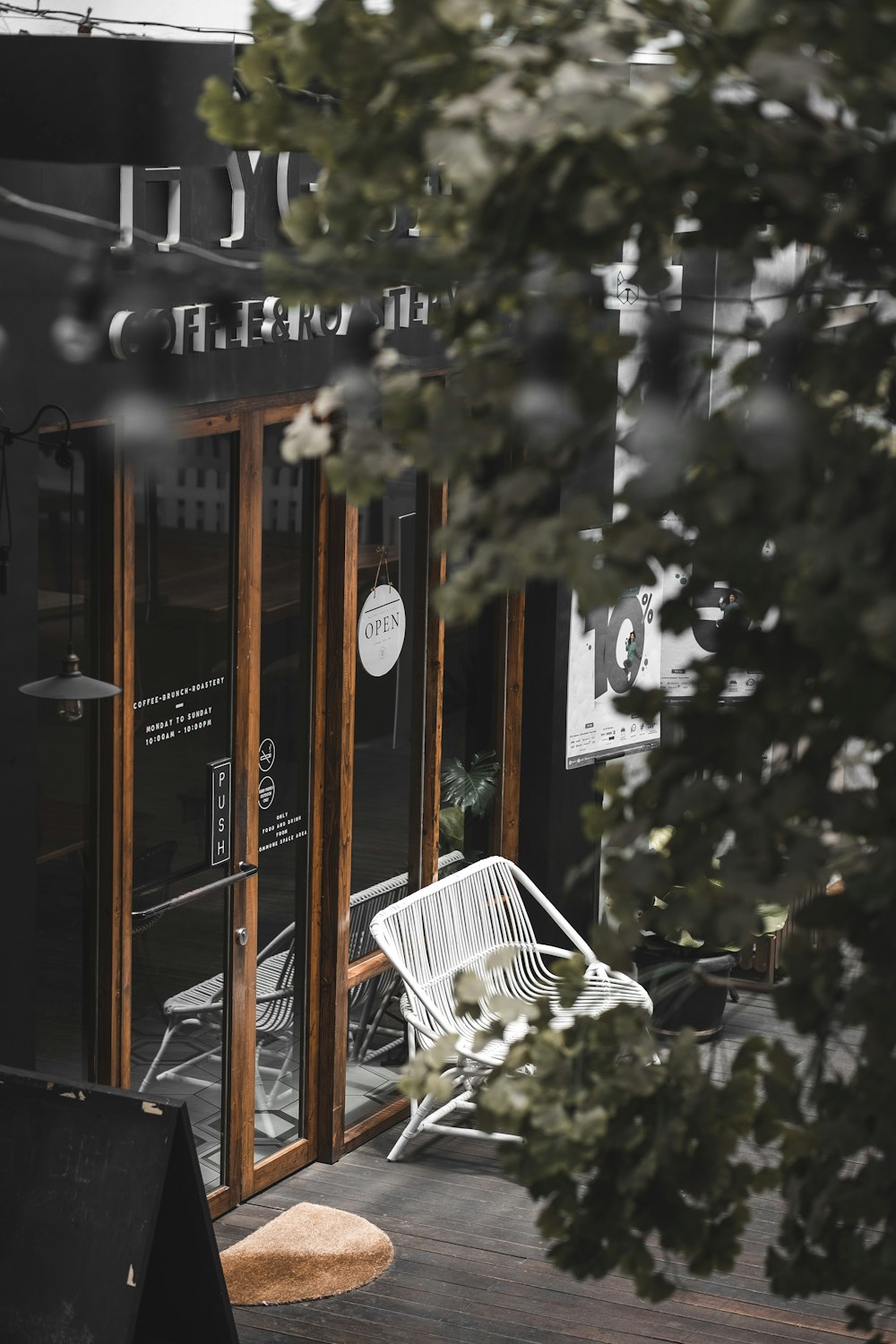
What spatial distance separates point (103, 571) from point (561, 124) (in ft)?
13.3

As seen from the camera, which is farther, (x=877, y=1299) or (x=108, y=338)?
(x=108, y=338)

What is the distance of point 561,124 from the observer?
1131 mm

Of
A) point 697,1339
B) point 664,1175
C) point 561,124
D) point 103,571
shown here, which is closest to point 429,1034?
point 697,1339

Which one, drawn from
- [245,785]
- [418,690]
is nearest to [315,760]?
[245,785]

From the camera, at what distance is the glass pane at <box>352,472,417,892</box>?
20.8 feet

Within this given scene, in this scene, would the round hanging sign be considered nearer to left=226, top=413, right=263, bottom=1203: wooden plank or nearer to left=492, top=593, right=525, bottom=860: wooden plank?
left=226, top=413, right=263, bottom=1203: wooden plank

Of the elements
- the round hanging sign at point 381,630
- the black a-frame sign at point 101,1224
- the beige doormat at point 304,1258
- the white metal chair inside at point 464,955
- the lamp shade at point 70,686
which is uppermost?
the lamp shade at point 70,686

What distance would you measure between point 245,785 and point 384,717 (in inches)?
36.3

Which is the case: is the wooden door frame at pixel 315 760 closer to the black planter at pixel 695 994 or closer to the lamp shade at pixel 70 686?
the lamp shade at pixel 70 686

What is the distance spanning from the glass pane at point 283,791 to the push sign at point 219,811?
0.22 metres

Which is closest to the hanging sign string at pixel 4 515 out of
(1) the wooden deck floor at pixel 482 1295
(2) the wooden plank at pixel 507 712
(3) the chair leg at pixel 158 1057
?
(3) the chair leg at pixel 158 1057

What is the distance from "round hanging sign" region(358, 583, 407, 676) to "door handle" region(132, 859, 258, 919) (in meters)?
0.93

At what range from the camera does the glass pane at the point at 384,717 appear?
6348mm

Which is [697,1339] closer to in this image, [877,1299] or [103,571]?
[103,571]
